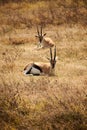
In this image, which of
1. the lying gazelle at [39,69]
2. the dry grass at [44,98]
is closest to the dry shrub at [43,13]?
the dry grass at [44,98]

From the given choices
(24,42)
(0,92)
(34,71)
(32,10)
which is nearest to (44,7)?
(32,10)

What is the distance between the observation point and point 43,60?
711 inches

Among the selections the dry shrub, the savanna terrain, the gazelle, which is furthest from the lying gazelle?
the dry shrub

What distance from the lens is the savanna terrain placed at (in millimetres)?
9914

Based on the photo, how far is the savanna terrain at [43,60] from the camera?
991cm

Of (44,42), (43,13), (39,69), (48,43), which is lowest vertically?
(43,13)

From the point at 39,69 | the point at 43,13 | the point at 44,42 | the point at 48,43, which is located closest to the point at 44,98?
the point at 39,69

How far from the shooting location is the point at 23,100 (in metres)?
10.8

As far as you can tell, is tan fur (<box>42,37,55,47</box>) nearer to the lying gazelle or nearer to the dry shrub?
the dry shrub

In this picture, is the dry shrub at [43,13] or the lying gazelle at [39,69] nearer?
the lying gazelle at [39,69]

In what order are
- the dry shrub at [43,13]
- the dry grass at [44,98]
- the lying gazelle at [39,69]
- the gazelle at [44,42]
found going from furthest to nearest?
the dry shrub at [43,13]
the gazelle at [44,42]
the lying gazelle at [39,69]
the dry grass at [44,98]

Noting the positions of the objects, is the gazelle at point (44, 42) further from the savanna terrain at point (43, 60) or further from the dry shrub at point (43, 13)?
the dry shrub at point (43, 13)

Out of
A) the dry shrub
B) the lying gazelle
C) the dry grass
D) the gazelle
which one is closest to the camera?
the dry grass

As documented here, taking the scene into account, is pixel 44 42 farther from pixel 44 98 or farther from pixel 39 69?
pixel 44 98
